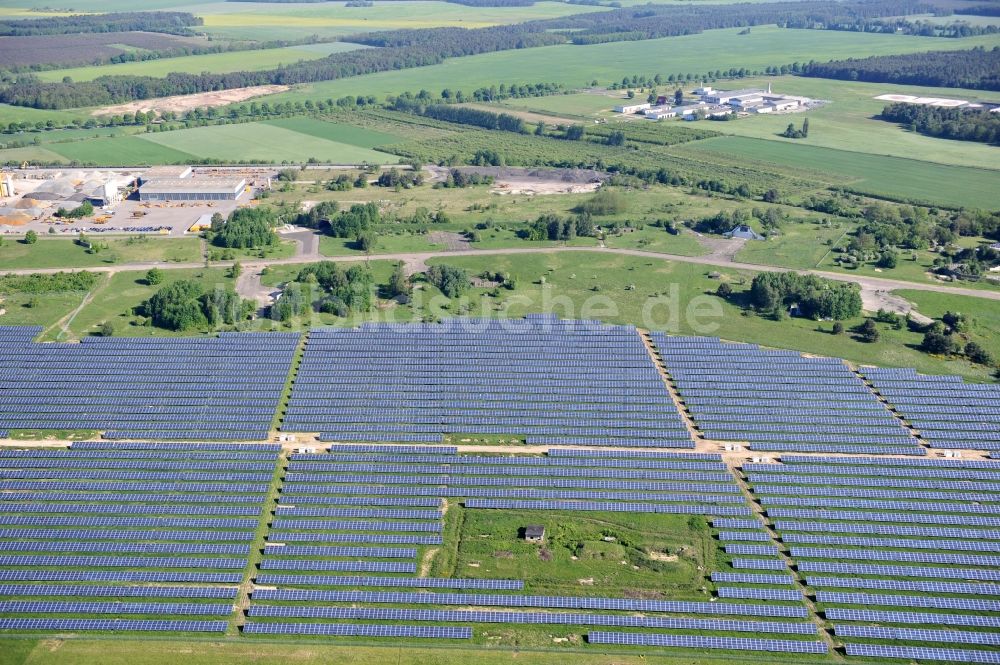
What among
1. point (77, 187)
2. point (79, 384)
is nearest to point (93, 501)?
point (79, 384)

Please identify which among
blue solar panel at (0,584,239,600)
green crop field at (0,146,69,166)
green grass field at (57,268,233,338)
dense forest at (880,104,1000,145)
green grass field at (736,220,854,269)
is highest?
dense forest at (880,104,1000,145)

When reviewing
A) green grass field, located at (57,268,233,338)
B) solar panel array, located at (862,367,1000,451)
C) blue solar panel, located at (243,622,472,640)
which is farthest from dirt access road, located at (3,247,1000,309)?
blue solar panel, located at (243,622,472,640)

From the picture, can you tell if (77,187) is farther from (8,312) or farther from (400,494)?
(400,494)

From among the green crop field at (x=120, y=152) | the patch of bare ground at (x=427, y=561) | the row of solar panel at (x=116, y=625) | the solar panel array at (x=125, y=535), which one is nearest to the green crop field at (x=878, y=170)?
the green crop field at (x=120, y=152)

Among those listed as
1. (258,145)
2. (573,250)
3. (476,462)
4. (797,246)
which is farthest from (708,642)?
(258,145)

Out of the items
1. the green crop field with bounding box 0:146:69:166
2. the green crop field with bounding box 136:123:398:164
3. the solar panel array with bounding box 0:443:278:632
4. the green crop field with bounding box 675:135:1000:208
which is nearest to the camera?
the solar panel array with bounding box 0:443:278:632

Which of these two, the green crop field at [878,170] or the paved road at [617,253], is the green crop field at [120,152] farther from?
the green crop field at [878,170]

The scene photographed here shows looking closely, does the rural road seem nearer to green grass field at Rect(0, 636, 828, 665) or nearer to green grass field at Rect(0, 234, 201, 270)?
green grass field at Rect(0, 234, 201, 270)

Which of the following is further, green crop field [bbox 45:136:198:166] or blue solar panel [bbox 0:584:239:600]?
green crop field [bbox 45:136:198:166]
